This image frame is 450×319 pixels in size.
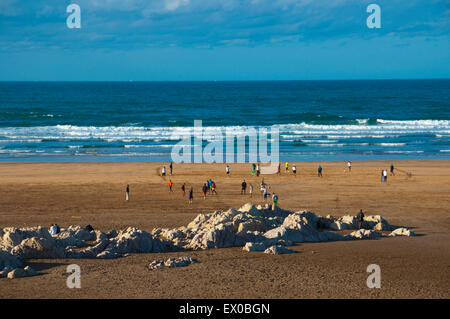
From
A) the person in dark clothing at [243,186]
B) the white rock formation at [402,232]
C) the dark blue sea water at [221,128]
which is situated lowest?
the white rock formation at [402,232]

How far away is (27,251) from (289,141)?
124ft

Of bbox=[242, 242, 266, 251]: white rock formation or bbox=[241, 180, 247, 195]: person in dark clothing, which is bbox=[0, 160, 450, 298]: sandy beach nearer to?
bbox=[242, 242, 266, 251]: white rock formation

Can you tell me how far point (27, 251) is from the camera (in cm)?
1559

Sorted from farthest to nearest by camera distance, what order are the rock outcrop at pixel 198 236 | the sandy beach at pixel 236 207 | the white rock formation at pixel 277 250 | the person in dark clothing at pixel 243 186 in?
the person in dark clothing at pixel 243 186 < the white rock formation at pixel 277 250 < the rock outcrop at pixel 198 236 < the sandy beach at pixel 236 207

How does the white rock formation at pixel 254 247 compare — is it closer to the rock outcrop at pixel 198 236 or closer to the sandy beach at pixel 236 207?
the rock outcrop at pixel 198 236

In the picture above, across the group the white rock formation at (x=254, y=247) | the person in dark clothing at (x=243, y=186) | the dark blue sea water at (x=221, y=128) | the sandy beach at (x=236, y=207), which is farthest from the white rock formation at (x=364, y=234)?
the dark blue sea water at (x=221, y=128)

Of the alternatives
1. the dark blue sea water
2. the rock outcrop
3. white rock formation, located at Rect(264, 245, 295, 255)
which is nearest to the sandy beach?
white rock formation, located at Rect(264, 245, 295, 255)

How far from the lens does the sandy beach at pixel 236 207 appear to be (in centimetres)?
1336

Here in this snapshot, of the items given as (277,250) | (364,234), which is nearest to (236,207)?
(364,234)

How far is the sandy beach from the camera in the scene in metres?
13.4

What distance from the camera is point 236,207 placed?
81.5ft

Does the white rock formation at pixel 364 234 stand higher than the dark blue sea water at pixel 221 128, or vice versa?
the dark blue sea water at pixel 221 128
